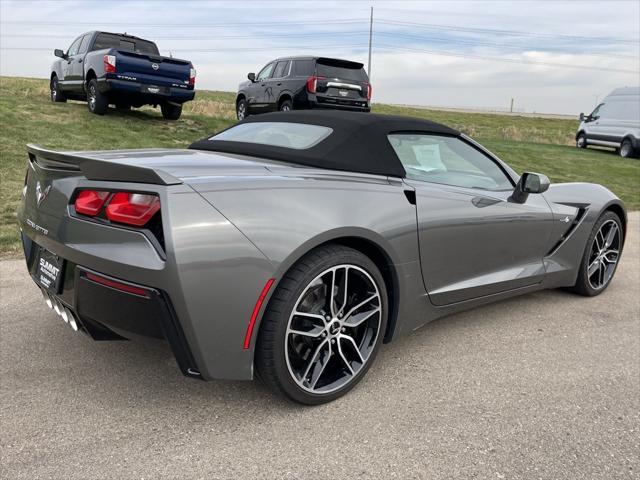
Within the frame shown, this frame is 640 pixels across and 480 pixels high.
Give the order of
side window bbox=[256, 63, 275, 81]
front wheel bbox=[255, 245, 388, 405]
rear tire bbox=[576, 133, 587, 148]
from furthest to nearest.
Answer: rear tire bbox=[576, 133, 587, 148]
side window bbox=[256, 63, 275, 81]
front wheel bbox=[255, 245, 388, 405]

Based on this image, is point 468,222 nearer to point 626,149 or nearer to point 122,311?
point 122,311

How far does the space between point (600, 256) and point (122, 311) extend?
382 cm

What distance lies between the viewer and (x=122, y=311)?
2.33 m

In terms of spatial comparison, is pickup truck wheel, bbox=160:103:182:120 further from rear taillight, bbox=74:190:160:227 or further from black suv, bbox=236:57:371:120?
rear taillight, bbox=74:190:160:227

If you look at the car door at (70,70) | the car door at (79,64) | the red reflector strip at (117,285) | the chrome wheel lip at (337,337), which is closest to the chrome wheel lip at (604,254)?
the chrome wheel lip at (337,337)

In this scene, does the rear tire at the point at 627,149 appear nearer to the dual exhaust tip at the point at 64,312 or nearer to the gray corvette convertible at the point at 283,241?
the gray corvette convertible at the point at 283,241

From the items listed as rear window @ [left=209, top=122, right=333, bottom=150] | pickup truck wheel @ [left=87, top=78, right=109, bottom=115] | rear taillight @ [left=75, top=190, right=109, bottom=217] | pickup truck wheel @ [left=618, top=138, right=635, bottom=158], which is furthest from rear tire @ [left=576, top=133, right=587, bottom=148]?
rear taillight @ [left=75, top=190, right=109, bottom=217]

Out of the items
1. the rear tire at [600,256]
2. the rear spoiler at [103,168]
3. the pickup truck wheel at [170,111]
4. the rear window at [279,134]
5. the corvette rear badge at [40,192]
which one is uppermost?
the rear window at [279,134]

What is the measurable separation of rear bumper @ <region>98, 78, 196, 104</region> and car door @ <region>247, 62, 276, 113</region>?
2.43m

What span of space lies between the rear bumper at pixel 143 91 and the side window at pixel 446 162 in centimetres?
901

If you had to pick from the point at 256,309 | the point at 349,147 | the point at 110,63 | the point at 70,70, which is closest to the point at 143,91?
the point at 110,63

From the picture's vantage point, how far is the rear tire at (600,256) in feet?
14.5

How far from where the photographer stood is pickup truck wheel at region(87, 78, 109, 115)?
11703 millimetres

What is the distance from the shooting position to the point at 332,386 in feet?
9.05
